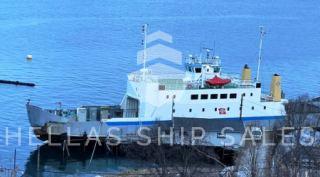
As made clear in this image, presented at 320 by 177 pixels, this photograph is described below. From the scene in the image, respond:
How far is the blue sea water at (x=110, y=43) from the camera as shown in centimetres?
5112

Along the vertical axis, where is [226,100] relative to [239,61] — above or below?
below

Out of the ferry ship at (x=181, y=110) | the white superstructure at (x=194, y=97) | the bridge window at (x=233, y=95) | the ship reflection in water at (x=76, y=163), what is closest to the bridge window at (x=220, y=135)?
the ferry ship at (x=181, y=110)

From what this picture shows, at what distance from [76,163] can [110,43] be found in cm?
3903

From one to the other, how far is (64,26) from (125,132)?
2077 inches

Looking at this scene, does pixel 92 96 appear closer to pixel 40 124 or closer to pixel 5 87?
pixel 5 87

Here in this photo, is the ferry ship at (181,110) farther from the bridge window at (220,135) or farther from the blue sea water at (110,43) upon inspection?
the blue sea water at (110,43)

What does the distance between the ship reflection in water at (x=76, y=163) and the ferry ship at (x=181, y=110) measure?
97 cm

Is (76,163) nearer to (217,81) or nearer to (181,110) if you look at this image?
(181,110)

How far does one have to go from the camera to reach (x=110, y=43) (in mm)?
73062

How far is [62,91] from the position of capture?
51.7m

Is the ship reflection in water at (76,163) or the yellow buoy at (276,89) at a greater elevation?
the yellow buoy at (276,89)

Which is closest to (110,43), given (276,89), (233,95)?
(276,89)

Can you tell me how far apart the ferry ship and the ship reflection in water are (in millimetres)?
969

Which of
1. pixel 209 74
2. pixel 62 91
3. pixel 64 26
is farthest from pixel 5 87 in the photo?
pixel 64 26
